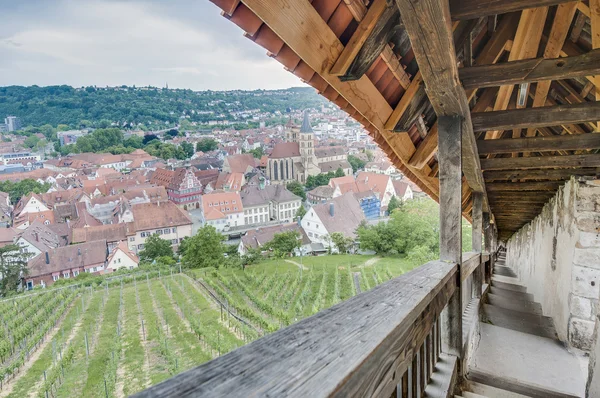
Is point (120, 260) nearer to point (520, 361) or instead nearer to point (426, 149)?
point (520, 361)

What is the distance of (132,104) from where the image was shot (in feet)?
419

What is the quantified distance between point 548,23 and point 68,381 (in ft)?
81.7

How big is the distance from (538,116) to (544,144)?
2.35ft

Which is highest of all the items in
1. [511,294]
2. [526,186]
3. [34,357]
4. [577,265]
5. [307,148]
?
[307,148]

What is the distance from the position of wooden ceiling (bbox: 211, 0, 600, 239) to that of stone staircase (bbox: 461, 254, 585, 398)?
1517mm

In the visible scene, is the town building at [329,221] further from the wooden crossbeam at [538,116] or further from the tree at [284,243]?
the wooden crossbeam at [538,116]

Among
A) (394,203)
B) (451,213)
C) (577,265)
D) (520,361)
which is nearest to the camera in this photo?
(451,213)

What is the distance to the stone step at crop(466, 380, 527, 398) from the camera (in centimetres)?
221

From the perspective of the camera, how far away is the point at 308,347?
2.20 feet

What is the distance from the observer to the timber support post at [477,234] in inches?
174

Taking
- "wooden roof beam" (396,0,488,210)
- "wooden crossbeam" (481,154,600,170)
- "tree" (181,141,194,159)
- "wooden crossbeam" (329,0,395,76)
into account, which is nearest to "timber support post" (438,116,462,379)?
"wooden roof beam" (396,0,488,210)

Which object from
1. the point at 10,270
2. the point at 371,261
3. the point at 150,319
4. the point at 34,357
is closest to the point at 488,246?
the point at 150,319

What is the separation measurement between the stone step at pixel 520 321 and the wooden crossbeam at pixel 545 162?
1817 mm

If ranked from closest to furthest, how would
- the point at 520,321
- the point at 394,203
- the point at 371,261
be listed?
the point at 520,321 < the point at 371,261 < the point at 394,203
